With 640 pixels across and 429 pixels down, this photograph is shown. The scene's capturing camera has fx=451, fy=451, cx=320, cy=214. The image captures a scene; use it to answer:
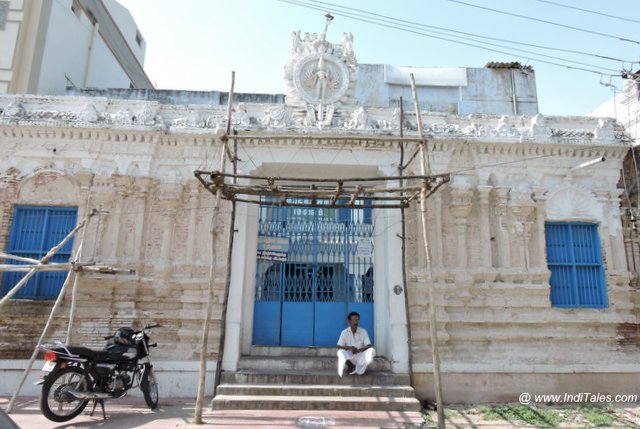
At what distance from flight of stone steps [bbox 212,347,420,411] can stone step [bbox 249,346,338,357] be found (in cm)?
22

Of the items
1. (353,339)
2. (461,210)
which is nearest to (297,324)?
(353,339)

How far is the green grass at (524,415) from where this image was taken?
6520 mm

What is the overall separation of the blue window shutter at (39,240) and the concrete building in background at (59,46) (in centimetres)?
389

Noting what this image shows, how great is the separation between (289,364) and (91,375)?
305 cm

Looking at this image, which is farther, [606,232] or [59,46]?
[59,46]

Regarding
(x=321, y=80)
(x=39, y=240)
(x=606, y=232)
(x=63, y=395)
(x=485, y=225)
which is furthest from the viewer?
(x=321, y=80)

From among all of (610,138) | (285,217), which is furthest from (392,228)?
(610,138)

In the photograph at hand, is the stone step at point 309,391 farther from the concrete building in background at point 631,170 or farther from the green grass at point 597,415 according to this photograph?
the concrete building in background at point 631,170

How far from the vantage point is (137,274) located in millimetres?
8094

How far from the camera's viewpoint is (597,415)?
268 inches

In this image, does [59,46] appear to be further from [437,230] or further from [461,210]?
[461,210]

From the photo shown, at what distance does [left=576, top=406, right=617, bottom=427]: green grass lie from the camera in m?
6.49

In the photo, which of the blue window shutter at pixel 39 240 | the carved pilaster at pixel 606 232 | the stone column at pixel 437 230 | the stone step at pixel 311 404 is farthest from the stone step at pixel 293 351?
the carved pilaster at pixel 606 232

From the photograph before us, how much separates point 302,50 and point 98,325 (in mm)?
6625
